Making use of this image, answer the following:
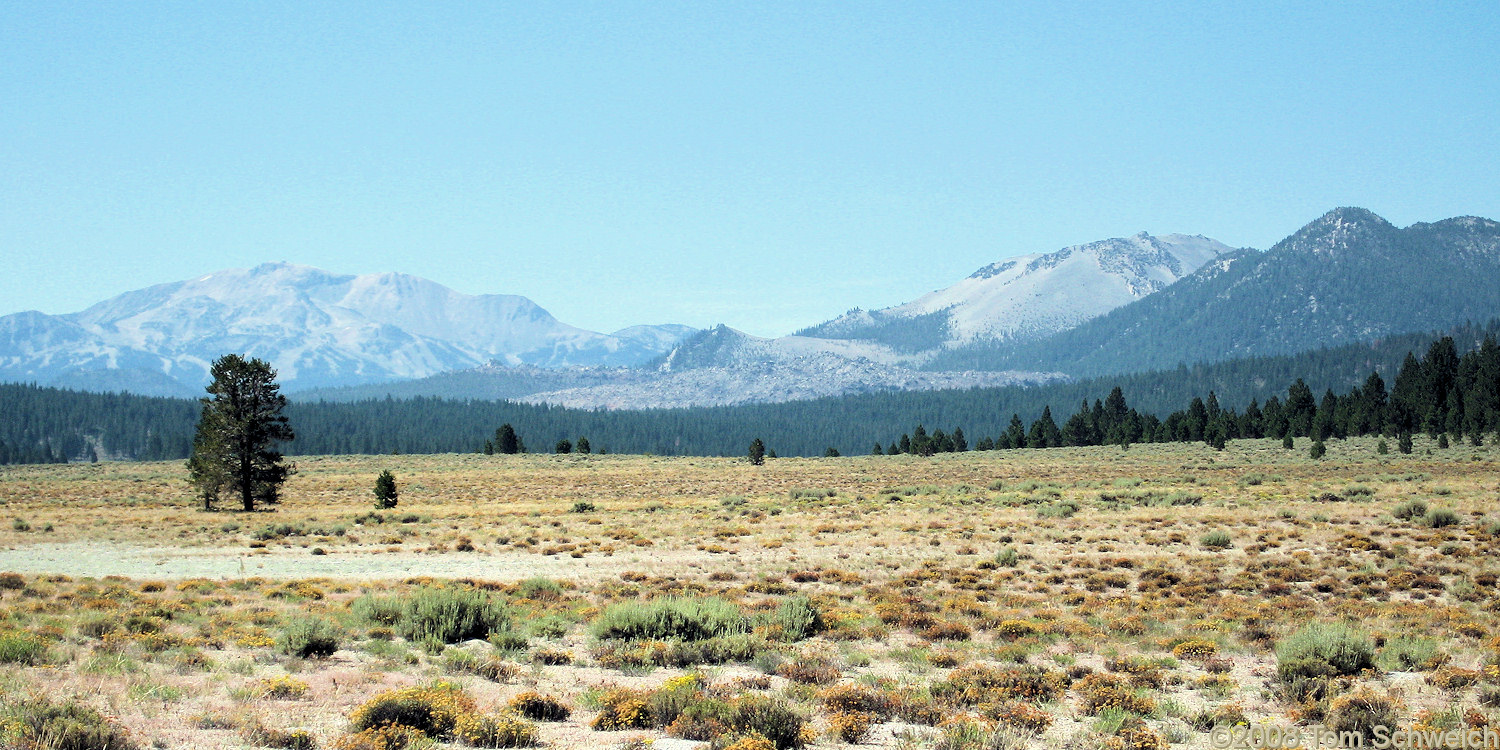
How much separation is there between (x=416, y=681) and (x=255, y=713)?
2.07m

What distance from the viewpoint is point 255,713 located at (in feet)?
28.3

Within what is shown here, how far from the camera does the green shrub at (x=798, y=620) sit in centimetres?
1367

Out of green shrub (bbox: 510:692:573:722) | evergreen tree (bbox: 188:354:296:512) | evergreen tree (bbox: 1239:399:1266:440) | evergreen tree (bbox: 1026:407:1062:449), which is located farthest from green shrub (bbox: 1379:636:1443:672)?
evergreen tree (bbox: 1239:399:1266:440)

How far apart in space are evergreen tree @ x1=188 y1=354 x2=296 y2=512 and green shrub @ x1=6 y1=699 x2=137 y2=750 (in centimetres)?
3770

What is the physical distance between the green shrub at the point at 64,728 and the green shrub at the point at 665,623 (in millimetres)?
6695

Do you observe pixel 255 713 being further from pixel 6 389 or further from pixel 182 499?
pixel 6 389

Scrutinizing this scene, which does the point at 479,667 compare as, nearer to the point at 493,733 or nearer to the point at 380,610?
the point at 493,733

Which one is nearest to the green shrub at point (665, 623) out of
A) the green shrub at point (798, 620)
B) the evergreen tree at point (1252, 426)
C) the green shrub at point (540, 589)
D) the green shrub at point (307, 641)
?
the green shrub at point (798, 620)

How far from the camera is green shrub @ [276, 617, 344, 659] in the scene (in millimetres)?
11758

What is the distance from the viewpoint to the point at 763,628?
1373 centimetres

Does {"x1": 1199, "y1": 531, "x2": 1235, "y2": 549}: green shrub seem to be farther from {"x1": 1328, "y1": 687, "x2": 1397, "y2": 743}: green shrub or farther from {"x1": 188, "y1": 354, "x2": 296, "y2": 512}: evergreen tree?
{"x1": 188, "y1": 354, "x2": 296, "y2": 512}: evergreen tree

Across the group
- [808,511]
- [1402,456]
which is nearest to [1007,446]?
[1402,456]

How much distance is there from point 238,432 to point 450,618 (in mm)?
35566

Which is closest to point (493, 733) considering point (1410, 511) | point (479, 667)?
point (479, 667)
